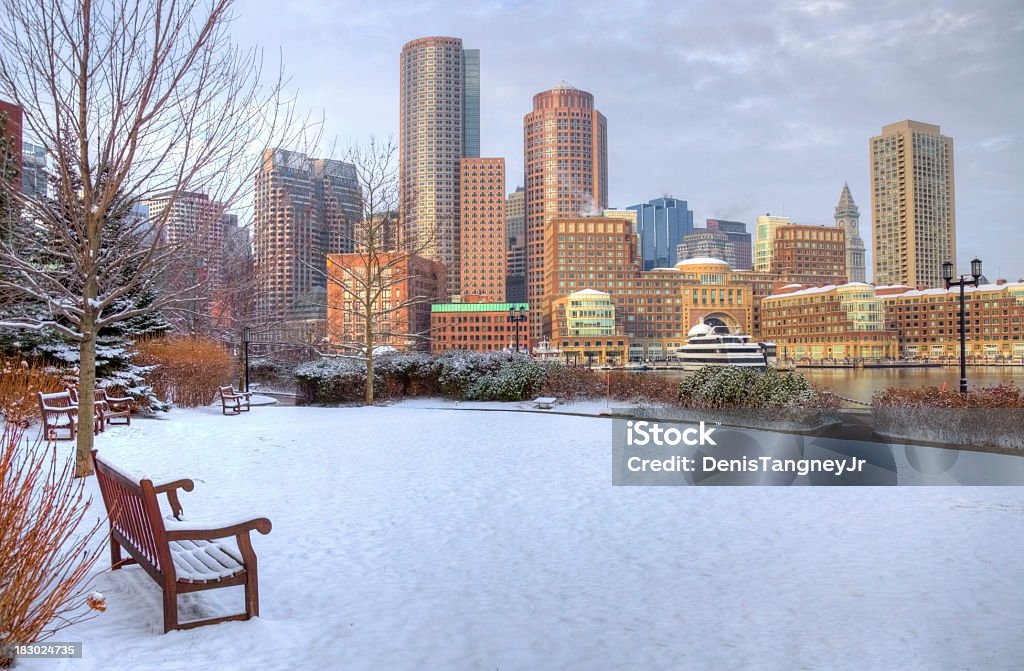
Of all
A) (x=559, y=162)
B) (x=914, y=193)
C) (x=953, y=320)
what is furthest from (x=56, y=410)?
(x=559, y=162)

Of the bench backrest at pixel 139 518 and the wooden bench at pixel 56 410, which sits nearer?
the bench backrest at pixel 139 518

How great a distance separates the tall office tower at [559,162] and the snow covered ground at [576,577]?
575 feet

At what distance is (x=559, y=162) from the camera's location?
622 feet

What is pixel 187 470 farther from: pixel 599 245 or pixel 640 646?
pixel 599 245

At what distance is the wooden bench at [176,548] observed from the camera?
11.4 ft

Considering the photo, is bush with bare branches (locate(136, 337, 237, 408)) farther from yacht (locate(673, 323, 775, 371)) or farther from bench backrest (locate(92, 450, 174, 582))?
yacht (locate(673, 323, 775, 371))

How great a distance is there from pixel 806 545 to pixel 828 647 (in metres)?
2.11

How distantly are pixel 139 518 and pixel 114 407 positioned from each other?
10150 mm

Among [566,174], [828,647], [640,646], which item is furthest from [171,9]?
[566,174]

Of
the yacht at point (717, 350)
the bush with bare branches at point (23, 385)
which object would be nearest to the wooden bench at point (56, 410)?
the bush with bare branches at point (23, 385)

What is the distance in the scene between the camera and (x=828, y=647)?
3711mm

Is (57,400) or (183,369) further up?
(183,369)

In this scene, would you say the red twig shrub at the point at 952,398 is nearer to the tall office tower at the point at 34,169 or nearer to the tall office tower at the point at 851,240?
the tall office tower at the point at 34,169

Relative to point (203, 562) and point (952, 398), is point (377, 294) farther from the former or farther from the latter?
point (203, 562)
